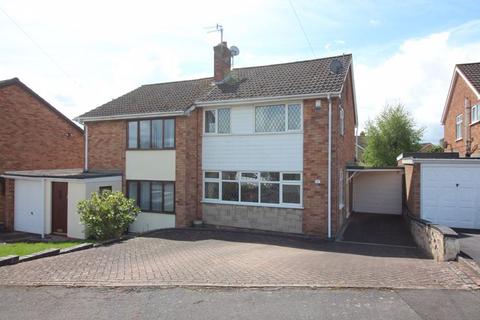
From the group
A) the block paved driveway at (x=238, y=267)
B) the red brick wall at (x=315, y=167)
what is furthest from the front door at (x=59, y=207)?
the red brick wall at (x=315, y=167)

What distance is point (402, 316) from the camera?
5.05 meters

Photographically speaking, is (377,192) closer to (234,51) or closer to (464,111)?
(464,111)

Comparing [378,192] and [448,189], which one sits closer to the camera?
[448,189]

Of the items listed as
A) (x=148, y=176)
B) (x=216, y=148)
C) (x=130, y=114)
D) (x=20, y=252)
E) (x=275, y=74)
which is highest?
(x=275, y=74)

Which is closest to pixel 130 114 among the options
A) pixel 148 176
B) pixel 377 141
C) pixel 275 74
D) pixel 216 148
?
pixel 148 176

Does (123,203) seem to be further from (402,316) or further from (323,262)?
(402,316)

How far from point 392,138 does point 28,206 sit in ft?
79.3

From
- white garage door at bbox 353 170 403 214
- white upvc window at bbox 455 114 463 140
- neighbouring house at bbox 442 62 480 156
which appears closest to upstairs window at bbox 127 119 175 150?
white garage door at bbox 353 170 403 214

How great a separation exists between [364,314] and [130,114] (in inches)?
492

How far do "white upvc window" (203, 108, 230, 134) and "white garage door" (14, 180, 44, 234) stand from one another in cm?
737

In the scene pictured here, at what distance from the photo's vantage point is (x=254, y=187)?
13766mm

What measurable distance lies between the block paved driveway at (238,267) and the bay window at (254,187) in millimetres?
2156

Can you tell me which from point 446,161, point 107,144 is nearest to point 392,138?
point 446,161

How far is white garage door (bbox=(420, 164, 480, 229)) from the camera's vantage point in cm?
1295
